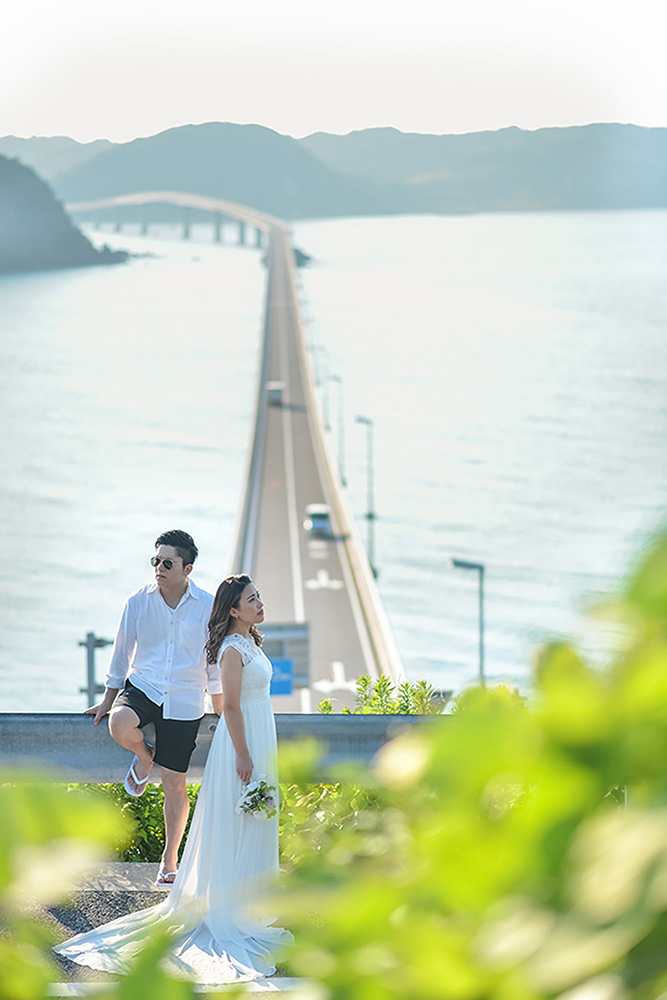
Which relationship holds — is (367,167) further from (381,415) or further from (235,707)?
(235,707)

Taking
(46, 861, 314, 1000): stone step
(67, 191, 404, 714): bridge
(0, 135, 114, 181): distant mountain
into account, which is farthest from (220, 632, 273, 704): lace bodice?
(0, 135, 114, 181): distant mountain

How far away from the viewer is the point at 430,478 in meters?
106

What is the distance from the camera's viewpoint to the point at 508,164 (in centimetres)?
13512

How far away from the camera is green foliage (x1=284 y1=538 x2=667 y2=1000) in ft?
1.57

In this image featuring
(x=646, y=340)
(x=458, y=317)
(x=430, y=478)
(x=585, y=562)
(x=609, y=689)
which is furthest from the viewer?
(x=458, y=317)

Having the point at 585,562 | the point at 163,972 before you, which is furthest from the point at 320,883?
the point at 585,562

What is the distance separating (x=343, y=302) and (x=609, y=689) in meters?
152

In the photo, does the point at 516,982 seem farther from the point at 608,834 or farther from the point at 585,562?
the point at 585,562

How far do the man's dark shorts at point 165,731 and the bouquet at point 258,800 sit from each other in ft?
1.07

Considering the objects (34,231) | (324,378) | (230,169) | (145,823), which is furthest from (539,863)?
(230,169)

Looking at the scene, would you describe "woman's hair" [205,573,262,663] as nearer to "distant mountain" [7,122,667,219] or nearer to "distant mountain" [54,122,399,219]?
"distant mountain" [7,122,667,219]

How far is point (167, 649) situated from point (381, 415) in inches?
4339

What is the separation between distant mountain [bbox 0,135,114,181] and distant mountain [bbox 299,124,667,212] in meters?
21.6

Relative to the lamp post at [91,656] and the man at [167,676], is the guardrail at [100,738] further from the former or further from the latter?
the lamp post at [91,656]
